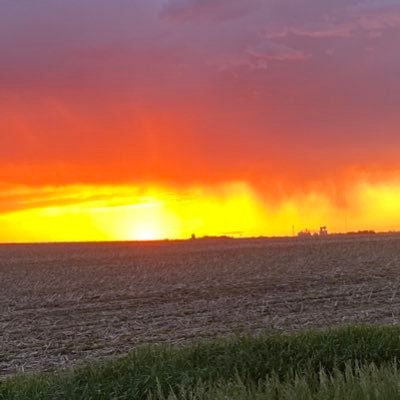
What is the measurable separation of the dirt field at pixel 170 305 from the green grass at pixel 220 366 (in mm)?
4397

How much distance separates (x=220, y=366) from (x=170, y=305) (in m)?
12.5

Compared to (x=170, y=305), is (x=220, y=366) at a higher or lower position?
lower

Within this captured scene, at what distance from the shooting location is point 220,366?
9266 millimetres

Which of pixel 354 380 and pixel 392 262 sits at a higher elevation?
pixel 392 262

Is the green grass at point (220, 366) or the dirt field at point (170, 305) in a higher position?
the dirt field at point (170, 305)

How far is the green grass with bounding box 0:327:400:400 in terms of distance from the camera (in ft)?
27.1

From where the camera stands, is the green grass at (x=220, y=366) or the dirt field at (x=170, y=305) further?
the dirt field at (x=170, y=305)

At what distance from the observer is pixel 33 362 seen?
13852 mm

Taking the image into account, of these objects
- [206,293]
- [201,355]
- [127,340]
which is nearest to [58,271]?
[206,293]

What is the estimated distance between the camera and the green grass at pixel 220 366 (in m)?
8.27

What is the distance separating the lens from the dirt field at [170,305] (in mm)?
15766

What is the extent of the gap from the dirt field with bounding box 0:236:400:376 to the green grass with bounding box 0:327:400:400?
4397 millimetres

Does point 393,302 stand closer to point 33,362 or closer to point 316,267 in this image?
point 33,362

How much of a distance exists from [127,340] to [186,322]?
2.70m
